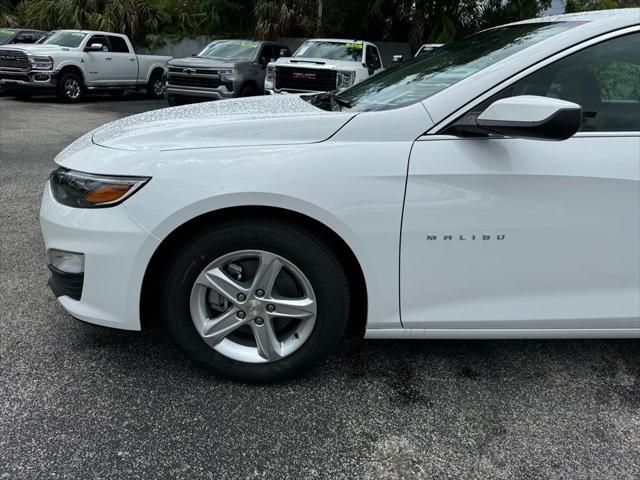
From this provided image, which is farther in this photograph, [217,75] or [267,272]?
[217,75]

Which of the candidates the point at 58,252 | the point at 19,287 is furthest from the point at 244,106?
the point at 19,287

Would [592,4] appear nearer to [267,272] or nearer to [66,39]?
[66,39]

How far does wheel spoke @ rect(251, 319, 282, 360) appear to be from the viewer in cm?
248

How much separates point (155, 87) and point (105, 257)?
51.1 feet

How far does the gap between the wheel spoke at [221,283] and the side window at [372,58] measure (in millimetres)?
9792

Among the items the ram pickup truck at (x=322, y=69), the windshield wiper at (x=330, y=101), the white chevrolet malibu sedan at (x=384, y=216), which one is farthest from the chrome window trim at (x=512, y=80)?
the ram pickup truck at (x=322, y=69)

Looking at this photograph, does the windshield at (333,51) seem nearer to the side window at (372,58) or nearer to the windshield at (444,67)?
the side window at (372,58)

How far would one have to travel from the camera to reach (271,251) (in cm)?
236

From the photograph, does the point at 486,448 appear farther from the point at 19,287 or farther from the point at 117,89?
the point at 117,89

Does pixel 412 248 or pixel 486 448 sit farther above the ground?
pixel 412 248

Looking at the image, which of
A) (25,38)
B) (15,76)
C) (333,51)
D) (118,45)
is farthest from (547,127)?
(25,38)

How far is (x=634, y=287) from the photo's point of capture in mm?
2414

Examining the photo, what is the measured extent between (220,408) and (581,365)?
5.95 feet

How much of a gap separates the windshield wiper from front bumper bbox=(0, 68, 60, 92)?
1255 cm
